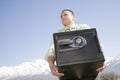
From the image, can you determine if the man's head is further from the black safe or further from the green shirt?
the black safe

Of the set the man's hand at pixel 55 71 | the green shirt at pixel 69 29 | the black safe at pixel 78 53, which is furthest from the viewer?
the green shirt at pixel 69 29

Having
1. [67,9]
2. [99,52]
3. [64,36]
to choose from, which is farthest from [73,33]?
[67,9]

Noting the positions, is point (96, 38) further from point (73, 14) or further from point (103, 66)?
point (73, 14)

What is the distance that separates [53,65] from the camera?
13.5 ft

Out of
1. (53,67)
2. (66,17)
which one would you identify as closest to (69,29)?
(66,17)

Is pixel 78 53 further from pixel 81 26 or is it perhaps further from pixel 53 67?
pixel 81 26

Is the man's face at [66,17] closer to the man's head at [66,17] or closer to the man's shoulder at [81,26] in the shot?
the man's head at [66,17]

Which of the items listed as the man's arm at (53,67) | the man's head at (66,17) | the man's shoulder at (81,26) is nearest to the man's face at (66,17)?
the man's head at (66,17)

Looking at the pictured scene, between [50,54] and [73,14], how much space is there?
2.46 feet

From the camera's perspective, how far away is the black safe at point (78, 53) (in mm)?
3754

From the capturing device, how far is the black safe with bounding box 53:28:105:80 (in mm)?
3754

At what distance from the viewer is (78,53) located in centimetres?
384

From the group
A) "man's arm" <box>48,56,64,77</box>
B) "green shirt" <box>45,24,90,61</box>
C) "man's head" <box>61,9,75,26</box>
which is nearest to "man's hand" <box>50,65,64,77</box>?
"man's arm" <box>48,56,64,77</box>

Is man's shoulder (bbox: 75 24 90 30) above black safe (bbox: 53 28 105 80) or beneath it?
above
